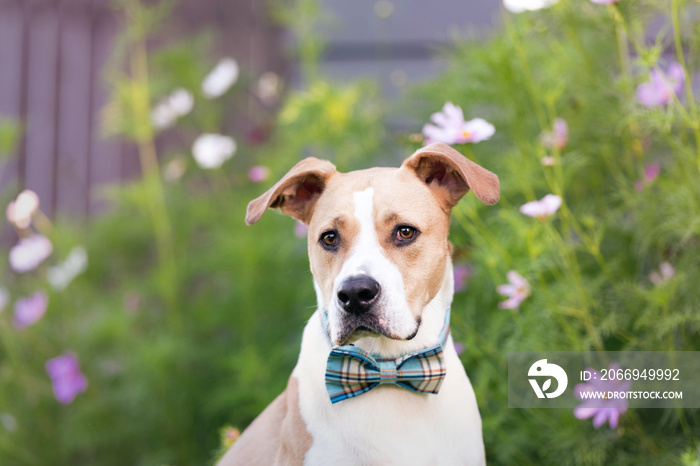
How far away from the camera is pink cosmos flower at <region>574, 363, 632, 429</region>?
2.12 metres

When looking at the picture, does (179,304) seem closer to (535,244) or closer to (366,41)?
(535,244)

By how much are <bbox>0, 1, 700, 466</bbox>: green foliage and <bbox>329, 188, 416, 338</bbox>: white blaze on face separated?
0.76 m

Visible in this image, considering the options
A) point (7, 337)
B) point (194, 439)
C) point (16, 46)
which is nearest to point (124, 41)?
point (16, 46)

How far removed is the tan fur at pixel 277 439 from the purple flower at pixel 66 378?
1.61 metres

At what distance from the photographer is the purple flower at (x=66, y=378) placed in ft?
10.8

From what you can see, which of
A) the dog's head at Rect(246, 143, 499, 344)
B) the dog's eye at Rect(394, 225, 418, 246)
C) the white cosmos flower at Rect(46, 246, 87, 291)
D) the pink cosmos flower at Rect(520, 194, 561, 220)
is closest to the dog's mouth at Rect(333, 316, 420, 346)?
the dog's head at Rect(246, 143, 499, 344)

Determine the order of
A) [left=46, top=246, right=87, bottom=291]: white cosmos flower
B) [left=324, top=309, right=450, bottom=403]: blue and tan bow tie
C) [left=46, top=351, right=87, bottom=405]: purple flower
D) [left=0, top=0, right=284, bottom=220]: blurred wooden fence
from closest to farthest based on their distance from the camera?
1. [left=324, top=309, right=450, bottom=403]: blue and tan bow tie
2. [left=46, top=351, right=87, bottom=405]: purple flower
3. [left=46, top=246, right=87, bottom=291]: white cosmos flower
4. [left=0, top=0, right=284, bottom=220]: blurred wooden fence

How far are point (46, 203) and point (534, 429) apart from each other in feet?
13.5

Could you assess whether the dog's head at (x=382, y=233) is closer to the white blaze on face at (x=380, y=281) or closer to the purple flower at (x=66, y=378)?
the white blaze on face at (x=380, y=281)

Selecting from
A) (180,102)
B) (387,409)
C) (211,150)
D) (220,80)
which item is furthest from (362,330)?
(180,102)

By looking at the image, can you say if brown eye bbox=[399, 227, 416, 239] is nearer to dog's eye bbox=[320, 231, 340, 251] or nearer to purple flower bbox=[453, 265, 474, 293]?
dog's eye bbox=[320, 231, 340, 251]

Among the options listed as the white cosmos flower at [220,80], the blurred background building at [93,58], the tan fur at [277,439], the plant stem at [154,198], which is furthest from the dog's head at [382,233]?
the blurred background building at [93,58]

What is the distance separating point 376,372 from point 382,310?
205 mm

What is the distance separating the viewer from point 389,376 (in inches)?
66.1
